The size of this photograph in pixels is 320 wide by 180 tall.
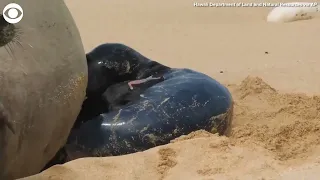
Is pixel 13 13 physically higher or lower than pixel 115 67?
higher

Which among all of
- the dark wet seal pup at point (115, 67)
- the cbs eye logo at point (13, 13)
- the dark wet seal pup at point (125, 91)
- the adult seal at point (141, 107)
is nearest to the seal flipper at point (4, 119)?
the cbs eye logo at point (13, 13)

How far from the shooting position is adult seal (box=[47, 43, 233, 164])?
11.1 feet

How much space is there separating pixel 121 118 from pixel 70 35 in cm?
56

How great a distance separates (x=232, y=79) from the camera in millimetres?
5531

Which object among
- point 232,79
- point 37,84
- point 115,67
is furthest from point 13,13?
point 232,79

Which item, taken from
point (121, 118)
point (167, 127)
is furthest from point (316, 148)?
point (121, 118)

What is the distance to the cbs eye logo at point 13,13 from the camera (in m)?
2.45

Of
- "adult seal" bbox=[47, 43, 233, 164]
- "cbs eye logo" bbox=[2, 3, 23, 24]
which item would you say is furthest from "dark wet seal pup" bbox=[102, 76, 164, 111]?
"cbs eye logo" bbox=[2, 3, 23, 24]

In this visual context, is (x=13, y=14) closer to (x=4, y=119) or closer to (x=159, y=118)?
(x=4, y=119)

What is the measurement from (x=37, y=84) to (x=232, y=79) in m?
3.01

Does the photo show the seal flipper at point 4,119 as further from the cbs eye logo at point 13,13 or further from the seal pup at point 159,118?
the seal pup at point 159,118

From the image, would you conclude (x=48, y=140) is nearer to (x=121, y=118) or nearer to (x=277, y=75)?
(x=121, y=118)

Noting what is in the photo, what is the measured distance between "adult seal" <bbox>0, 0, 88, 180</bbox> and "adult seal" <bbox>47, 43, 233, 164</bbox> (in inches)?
10.6

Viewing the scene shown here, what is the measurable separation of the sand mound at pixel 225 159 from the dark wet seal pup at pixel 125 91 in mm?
491
